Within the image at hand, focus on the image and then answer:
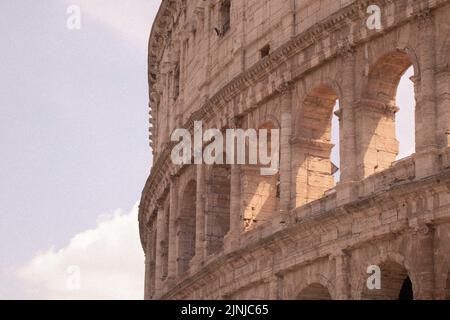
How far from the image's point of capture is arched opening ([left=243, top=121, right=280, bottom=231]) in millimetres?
34969

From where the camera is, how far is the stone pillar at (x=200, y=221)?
37094mm

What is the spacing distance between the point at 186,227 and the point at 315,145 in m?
8.02

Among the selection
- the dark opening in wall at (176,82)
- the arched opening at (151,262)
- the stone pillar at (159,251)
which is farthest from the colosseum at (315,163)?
the arched opening at (151,262)

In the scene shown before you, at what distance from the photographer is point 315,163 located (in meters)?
33.2

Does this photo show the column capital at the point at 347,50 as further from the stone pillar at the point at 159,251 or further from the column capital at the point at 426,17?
the stone pillar at the point at 159,251

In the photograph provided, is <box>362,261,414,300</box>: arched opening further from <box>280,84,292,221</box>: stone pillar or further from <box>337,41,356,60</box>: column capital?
<box>337,41,356,60</box>: column capital

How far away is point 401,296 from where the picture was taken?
31.9m

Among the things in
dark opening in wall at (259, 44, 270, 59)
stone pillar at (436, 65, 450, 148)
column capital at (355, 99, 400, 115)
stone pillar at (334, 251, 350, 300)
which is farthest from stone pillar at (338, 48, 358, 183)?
dark opening in wall at (259, 44, 270, 59)

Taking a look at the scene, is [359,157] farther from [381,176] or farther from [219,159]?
[219,159]

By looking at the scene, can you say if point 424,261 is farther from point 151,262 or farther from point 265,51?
point 151,262

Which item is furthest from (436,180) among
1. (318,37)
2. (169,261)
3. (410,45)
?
(169,261)

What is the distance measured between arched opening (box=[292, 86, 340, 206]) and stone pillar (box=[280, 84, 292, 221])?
23 cm
